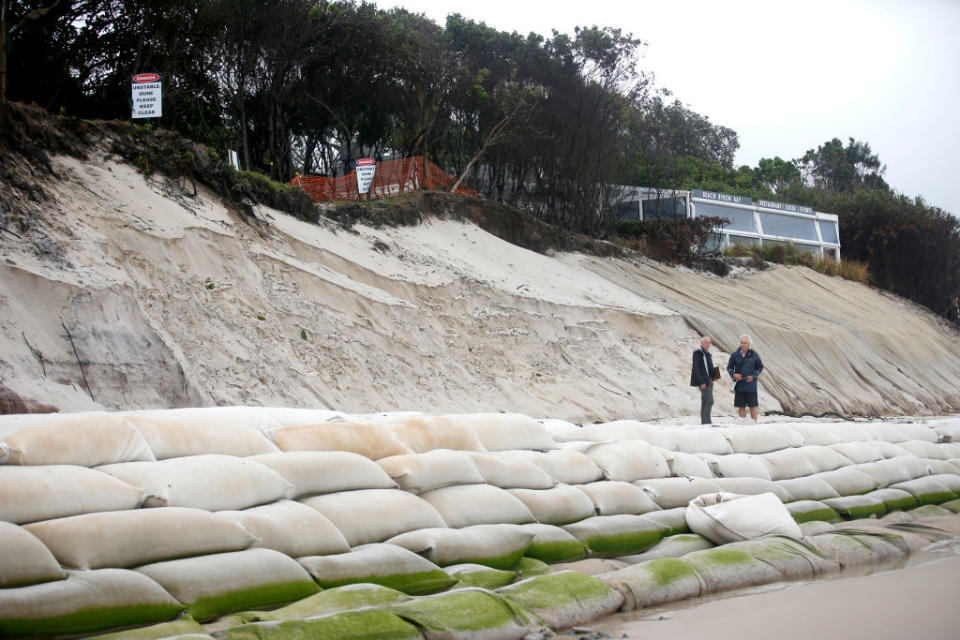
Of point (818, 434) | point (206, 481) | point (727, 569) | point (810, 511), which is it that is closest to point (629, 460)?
point (727, 569)

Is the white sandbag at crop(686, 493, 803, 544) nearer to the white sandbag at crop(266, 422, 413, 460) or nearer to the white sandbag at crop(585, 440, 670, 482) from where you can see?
the white sandbag at crop(585, 440, 670, 482)

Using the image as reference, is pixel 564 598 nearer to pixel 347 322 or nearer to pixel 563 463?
pixel 563 463

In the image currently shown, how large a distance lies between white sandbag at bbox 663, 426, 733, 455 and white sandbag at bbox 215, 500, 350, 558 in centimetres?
344

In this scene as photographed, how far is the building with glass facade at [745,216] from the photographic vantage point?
23234 millimetres

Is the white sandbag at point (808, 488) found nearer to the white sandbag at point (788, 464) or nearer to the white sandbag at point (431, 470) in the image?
the white sandbag at point (788, 464)

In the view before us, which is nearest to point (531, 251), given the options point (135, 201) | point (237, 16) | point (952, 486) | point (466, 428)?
point (237, 16)

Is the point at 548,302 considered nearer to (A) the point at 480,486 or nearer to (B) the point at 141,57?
(B) the point at 141,57

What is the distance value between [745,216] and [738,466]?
19476 mm

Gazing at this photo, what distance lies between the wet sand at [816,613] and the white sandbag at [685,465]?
4.61ft

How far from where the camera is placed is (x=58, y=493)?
346 centimetres

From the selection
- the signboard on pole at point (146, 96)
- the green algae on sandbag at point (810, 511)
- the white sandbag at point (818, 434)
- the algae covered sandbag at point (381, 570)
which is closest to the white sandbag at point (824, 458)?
the white sandbag at point (818, 434)

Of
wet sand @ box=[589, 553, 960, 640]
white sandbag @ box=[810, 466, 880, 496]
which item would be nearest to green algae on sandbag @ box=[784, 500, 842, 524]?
white sandbag @ box=[810, 466, 880, 496]

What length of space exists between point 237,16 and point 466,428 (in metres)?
11.9

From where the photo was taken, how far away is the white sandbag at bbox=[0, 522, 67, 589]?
2930mm
